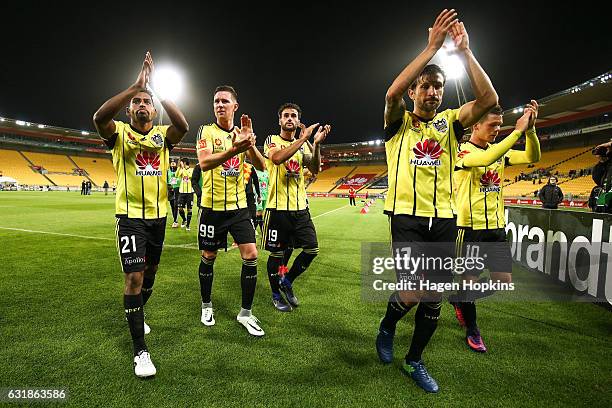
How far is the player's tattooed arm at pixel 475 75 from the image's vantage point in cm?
242

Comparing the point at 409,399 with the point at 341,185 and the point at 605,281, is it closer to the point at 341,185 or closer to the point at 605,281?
the point at 605,281

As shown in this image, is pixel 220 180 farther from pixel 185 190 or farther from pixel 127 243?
pixel 185 190

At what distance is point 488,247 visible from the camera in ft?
12.6

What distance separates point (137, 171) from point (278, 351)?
2.10 meters

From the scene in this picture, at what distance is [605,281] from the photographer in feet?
14.0

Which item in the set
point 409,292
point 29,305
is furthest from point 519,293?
point 29,305

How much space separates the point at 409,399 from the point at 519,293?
362 centimetres

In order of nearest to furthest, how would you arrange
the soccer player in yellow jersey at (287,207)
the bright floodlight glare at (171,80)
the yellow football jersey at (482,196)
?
the yellow football jersey at (482,196), the soccer player in yellow jersey at (287,207), the bright floodlight glare at (171,80)

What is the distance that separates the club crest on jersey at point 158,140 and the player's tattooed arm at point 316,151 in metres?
1.69

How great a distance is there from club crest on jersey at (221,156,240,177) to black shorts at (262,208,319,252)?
0.84m

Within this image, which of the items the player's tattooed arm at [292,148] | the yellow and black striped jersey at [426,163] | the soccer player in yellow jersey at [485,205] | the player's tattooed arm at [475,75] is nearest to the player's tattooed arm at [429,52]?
the player's tattooed arm at [475,75]

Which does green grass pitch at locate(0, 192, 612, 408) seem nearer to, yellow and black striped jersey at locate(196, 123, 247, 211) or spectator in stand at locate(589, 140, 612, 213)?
yellow and black striped jersey at locate(196, 123, 247, 211)

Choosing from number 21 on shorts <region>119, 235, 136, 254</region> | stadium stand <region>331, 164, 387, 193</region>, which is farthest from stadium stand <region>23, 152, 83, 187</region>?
number 21 on shorts <region>119, 235, 136, 254</region>

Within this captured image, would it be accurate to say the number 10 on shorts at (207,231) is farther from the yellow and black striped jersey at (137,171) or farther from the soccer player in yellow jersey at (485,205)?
the soccer player in yellow jersey at (485,205)
